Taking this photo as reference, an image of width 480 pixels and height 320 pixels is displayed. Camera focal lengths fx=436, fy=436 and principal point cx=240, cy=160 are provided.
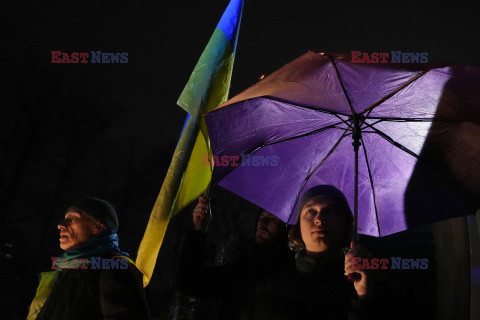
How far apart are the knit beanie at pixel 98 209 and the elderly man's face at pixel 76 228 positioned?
0.12 feet

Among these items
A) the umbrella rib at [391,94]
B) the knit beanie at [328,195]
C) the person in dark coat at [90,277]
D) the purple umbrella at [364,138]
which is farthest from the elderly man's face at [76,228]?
the umbrella rib at [391,94]

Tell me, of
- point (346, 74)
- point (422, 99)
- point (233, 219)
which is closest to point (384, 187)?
point (422, 99)

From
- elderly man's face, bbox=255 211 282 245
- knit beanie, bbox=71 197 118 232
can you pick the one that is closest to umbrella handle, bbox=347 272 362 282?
elderly man's face, bbox=255 211 282 245

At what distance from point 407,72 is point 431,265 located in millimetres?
6276

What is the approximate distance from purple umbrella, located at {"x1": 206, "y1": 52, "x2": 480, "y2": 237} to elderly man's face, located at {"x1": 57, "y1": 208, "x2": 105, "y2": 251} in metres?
1.05

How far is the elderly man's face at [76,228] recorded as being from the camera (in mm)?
3324

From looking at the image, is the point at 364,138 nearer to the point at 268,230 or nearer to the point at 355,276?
the point at 268,230

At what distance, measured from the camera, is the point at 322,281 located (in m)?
2.46

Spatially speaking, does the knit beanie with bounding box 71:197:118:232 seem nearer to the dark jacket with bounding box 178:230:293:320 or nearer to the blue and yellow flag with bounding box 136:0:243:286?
the blue and yellow flag with bounding box 136:0:243:286

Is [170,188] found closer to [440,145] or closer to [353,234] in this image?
[353,234]

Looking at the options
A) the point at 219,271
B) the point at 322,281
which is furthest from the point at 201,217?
the point at 322,281

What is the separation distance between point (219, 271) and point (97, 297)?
2.72 feet

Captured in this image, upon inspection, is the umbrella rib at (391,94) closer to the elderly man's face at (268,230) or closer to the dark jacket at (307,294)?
the dark jacket at (307,294)

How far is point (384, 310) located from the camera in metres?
2.22
